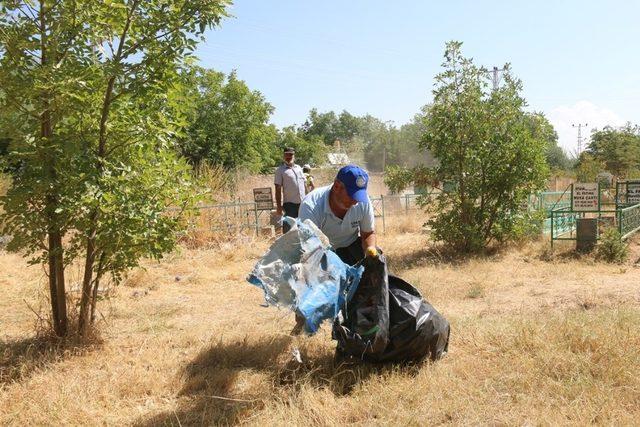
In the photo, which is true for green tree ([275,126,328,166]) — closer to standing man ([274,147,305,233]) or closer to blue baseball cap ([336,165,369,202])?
standing man ([274,147,305,233])

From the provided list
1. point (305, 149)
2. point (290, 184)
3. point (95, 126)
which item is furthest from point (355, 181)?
point (305, 149)

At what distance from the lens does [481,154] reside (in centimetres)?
987

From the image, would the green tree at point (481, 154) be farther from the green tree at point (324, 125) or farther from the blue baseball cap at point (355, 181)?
the green tree at point (324, 125)

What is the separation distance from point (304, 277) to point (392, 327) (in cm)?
77

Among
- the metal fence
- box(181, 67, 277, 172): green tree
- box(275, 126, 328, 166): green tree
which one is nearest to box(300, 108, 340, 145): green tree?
box(275, 126, 328, 166): green tree

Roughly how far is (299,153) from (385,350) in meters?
39.7

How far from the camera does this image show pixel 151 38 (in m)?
4.37

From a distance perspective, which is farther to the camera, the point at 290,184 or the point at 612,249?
the point at 612,249

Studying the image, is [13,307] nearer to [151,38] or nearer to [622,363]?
[151,38]

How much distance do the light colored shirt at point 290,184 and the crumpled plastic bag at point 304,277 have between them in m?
5.00

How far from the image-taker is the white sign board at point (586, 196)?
35.9 feet

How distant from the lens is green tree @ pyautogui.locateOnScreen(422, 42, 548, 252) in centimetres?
982

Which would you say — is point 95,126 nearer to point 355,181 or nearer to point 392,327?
point 355,181

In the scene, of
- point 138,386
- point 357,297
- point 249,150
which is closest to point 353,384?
point 357,297
